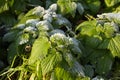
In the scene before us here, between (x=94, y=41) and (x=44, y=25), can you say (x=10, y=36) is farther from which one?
(x=94, y=41)

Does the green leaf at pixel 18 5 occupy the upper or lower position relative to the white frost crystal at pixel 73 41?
upper

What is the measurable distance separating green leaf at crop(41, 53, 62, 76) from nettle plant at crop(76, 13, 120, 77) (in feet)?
1.01

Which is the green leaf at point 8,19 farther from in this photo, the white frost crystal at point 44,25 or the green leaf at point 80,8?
the green leaf at point 80,8

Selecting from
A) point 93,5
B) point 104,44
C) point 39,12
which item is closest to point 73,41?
point 104,44

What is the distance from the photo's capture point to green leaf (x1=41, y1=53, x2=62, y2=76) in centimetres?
226

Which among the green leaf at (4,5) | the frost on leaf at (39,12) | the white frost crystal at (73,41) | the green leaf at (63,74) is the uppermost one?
the green leaf at (4,5)

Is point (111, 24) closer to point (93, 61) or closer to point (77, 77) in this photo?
point (93, 61)

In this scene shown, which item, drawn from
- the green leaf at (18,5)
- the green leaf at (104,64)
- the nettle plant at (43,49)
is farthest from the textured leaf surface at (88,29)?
the green leaf at (18,5)

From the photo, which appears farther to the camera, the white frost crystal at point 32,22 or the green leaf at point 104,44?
the white frost crystal at point 32,22

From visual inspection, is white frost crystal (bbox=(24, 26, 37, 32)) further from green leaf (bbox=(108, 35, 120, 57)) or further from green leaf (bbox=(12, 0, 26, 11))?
green leaf (bbox=(108, 35, 120, 57))

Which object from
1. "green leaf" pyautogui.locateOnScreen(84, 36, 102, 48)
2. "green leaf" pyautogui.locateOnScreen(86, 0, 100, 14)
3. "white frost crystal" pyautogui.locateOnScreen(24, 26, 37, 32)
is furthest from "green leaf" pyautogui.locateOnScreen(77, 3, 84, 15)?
"white frost crystal" pyautogui.locateOnScreen(24, 26, 37, 32)

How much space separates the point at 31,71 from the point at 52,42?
0.27m

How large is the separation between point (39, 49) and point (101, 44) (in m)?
0.47

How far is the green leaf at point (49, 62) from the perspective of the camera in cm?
226
